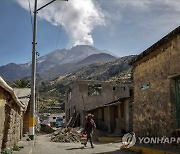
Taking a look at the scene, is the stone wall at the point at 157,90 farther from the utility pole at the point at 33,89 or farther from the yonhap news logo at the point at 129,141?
the utility pole at the point at 33,89

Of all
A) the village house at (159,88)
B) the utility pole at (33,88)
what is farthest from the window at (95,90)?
the village house at (159,88)

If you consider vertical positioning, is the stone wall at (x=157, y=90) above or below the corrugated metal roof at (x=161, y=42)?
below

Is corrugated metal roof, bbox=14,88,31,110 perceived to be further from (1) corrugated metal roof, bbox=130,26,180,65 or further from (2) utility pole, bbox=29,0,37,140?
(1) corrugated metal roof, bbox=130,26,180,65

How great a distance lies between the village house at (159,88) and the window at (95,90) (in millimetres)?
22989

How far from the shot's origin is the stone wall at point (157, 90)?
1134cm

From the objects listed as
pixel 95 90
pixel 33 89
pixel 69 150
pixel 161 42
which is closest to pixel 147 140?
pixel 69 150

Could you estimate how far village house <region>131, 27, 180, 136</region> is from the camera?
11.2m

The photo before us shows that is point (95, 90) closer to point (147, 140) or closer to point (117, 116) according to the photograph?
point (117, 116)

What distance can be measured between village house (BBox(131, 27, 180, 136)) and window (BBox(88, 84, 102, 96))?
2299cm

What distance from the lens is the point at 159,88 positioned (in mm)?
12289

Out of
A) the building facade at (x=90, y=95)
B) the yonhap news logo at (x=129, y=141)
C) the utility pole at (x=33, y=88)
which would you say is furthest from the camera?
the building facade at (x=90, y=95)

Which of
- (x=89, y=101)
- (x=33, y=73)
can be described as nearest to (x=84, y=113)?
(x=89, y=101)

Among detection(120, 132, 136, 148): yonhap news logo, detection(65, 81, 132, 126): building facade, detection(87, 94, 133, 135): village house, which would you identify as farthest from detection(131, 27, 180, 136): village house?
detection(65, 81, 132, 126): building facade

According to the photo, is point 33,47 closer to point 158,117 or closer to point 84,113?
point 158,117
